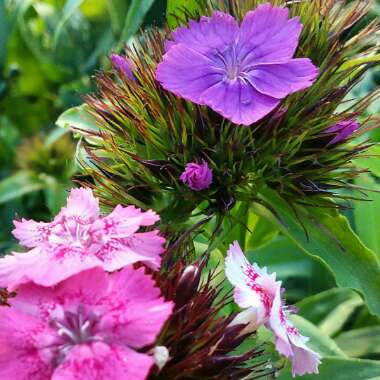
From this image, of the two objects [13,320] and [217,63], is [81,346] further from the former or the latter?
[217,63]

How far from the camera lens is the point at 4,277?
0.85 m

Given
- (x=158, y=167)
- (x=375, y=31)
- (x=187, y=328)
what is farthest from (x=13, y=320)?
(x=375, y=31)

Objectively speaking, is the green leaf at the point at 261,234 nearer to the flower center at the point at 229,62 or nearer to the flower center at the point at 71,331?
the flower center at the point at 229,62

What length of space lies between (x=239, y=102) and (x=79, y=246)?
34cm

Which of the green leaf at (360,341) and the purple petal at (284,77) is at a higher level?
the purple petal at (284,77)

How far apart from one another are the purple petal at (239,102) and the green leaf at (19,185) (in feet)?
3.07

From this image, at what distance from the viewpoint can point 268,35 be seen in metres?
1.15

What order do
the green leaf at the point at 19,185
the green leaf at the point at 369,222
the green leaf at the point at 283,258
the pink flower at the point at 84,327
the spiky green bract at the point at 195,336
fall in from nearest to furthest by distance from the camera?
1. the pink flower at the point at 84,327
2. the spiky green bract at the point at 195,336
3. the green leaf at the point at 369,222
4. the green leaf at the point at 283,258
5. the green leaf at the point at 19,185

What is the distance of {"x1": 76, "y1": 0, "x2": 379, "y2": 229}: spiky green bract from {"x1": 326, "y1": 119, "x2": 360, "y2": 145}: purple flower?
10 millimetres

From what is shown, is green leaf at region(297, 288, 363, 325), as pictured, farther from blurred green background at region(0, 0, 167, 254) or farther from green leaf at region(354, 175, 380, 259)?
blurred green background at region(0, 0, 167, 254)

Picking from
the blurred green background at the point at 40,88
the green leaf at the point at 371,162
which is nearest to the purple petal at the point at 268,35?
the green leaf at the point at 371,162

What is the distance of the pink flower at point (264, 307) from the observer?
93 cm

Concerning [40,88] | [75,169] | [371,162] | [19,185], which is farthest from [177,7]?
[40,88]

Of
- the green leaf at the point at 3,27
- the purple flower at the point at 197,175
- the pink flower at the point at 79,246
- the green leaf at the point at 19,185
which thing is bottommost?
the pink flower at the point at 79,246
